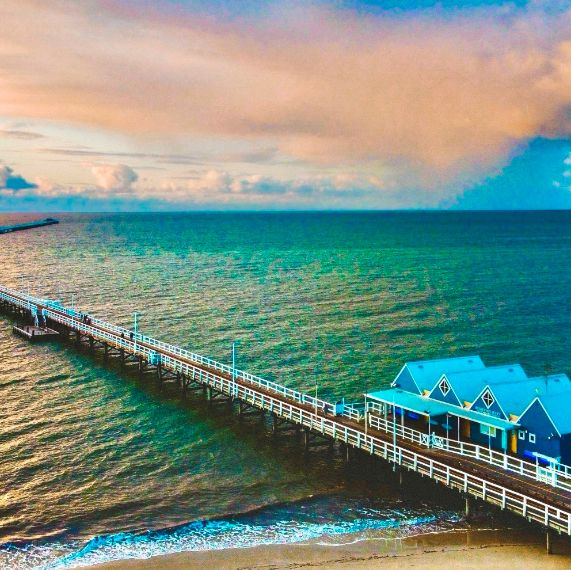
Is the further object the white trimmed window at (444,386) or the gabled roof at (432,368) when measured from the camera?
the gabled roof at (432,368)

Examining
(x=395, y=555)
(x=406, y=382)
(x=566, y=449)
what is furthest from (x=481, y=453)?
(x=395, y=555)

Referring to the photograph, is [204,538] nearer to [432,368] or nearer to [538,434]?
[538,434]

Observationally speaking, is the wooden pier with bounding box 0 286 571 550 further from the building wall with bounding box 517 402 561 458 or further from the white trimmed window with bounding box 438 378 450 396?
the white trimmed window with bounding box 438 378 450 396

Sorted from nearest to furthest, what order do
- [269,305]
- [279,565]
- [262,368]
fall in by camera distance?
[279,565] < [262,368] < [269,305]

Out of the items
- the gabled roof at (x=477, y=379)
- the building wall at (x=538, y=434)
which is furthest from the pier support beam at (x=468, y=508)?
the gabled roof at (x=477, y=379)

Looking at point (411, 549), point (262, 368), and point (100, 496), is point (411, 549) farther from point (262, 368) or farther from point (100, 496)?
point (262, 368)

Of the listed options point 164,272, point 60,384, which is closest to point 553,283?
point 164,272

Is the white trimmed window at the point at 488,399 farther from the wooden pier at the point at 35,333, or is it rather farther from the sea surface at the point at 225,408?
the wooden pier at the point at 35,333
